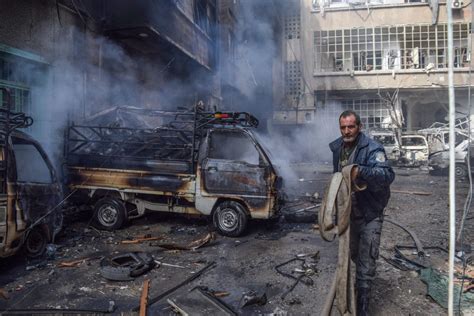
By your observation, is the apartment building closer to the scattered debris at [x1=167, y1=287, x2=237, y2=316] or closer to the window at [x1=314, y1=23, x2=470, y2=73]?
the window at [x1=314, y1=23, x2=470, y2=73]

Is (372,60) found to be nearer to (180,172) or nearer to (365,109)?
(365,109)

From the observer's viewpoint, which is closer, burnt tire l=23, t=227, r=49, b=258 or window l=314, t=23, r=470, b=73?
burnt tire l=23, t=227, r=49, b=258

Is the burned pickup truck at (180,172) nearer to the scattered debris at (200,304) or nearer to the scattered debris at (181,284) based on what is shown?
the scattered debris at (181,284)

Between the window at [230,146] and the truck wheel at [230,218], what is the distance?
0.87m

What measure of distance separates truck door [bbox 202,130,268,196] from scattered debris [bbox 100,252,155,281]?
1951mm

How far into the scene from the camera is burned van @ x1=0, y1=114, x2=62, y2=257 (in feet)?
14.9

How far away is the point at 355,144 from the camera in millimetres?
3645

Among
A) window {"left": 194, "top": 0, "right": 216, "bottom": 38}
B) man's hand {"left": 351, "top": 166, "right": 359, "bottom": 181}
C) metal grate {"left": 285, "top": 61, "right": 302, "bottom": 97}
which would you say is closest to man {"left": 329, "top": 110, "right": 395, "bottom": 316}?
man's hand {"left": 351, "top": 166, "right": 359, "bottom": 181}

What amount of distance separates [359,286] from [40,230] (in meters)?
4.39

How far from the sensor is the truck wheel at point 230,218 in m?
6.56

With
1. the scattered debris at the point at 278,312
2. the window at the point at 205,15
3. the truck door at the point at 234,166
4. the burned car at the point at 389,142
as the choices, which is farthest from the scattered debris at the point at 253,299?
Result: the burned car at the point at 389,142

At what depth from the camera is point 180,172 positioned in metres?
6.83

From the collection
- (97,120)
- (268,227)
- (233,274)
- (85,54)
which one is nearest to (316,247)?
(268,227)

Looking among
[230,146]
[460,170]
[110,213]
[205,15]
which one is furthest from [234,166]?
[460,170]
